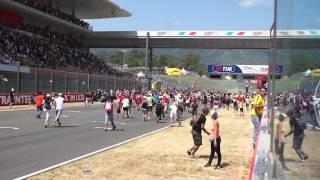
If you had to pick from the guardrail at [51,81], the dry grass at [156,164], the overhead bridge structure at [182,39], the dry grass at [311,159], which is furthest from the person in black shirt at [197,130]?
the overhead bridge structure at [182,39]

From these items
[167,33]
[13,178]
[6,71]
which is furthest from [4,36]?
[13,178]

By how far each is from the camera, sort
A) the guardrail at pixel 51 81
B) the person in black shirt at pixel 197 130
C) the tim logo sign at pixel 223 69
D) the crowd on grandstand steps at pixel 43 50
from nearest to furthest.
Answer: the person in black shirt at pixel 197 130 → the guardrail at pixel 51 81 → the crowd on grandstand steps at pixel 43 50 → the tim logo sign at pixel 223 69

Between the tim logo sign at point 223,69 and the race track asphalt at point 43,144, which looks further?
the tim logo sign at point 223,69

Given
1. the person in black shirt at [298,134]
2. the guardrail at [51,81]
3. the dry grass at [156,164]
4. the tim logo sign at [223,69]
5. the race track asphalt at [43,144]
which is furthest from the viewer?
the tim logo sign at [223,69]

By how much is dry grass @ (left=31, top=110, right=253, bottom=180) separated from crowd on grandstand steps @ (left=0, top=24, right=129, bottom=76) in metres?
30.6

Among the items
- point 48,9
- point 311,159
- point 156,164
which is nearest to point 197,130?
point 156,164

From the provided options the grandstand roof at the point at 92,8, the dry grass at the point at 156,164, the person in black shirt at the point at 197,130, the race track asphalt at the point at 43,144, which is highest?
the grandstand roof at the point at 92,8

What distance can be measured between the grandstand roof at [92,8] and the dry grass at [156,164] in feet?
A: 184

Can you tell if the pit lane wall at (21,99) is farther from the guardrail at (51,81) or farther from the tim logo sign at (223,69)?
the tim logo sign at (223,69)

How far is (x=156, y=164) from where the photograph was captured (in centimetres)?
1372

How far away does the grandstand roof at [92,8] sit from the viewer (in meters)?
73.4

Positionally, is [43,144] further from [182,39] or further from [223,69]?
[182,39]

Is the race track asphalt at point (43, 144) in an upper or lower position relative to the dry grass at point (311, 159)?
lower

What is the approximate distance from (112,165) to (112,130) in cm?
1153
